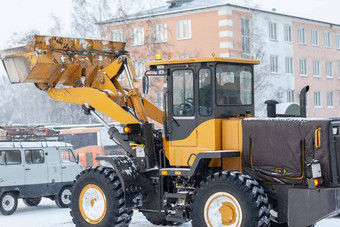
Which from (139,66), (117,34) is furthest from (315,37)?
(117,34)

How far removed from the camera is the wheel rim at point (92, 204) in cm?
1305

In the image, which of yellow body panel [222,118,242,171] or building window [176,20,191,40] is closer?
yellow body panel [222,118,242,171]

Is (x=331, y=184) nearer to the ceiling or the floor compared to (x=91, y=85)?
nearer to the floor

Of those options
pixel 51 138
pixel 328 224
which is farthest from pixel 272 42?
pixel 328 224

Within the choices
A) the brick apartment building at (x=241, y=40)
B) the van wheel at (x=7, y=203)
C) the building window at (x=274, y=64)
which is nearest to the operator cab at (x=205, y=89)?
the van wheel at (x=7, y=203)

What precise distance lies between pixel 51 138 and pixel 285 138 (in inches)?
489

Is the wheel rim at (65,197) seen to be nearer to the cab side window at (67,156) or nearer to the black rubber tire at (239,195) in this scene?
the cab side window at (67,156)

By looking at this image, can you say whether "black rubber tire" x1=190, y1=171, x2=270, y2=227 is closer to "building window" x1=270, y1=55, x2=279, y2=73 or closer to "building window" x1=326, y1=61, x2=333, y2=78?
"building window" x1=270, y1=55, x2=279, y2=73

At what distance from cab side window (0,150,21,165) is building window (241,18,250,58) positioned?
26.3m

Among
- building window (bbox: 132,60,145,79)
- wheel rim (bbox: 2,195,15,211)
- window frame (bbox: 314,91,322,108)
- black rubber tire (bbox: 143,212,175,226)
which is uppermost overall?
building window (bbox: 132,60,145,79)

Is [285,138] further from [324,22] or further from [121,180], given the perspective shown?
[324,22]

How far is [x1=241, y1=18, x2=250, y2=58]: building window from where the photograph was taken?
44.7m

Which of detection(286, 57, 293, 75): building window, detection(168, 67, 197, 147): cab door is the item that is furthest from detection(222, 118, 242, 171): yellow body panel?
detection(286, 57, 293, 75): building window

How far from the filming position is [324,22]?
5647cm
